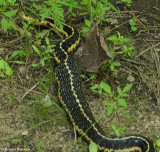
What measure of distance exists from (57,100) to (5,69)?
2.83ft

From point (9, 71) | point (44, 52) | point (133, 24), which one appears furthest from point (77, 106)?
point (133, 24)

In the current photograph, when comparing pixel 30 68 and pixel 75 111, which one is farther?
pixel 30 68

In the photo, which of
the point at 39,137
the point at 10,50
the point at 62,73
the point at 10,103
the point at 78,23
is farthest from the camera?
the point at 78,23

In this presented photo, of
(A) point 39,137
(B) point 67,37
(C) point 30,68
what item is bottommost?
(A) point 39,137

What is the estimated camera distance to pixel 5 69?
3953 mm

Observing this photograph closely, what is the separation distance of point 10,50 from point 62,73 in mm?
974

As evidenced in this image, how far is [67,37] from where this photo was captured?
4.46 metres

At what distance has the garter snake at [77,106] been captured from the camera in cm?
323

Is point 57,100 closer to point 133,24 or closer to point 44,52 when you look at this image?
point 44,52

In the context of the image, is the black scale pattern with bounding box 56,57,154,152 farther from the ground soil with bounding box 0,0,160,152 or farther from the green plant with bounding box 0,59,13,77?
the green plant with bounding box 0,59,13,77

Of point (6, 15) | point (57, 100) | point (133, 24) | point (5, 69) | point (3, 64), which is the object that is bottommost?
point (57, 100)

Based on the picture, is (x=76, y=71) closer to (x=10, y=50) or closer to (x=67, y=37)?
(x=67, y=37)

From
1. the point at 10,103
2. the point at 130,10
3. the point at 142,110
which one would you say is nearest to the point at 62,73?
the point at 10,103

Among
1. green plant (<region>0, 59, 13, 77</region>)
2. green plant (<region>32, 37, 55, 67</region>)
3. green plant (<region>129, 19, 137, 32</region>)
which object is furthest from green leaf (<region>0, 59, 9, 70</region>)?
green plant (<region>129, 19, 137, 32</region>)
